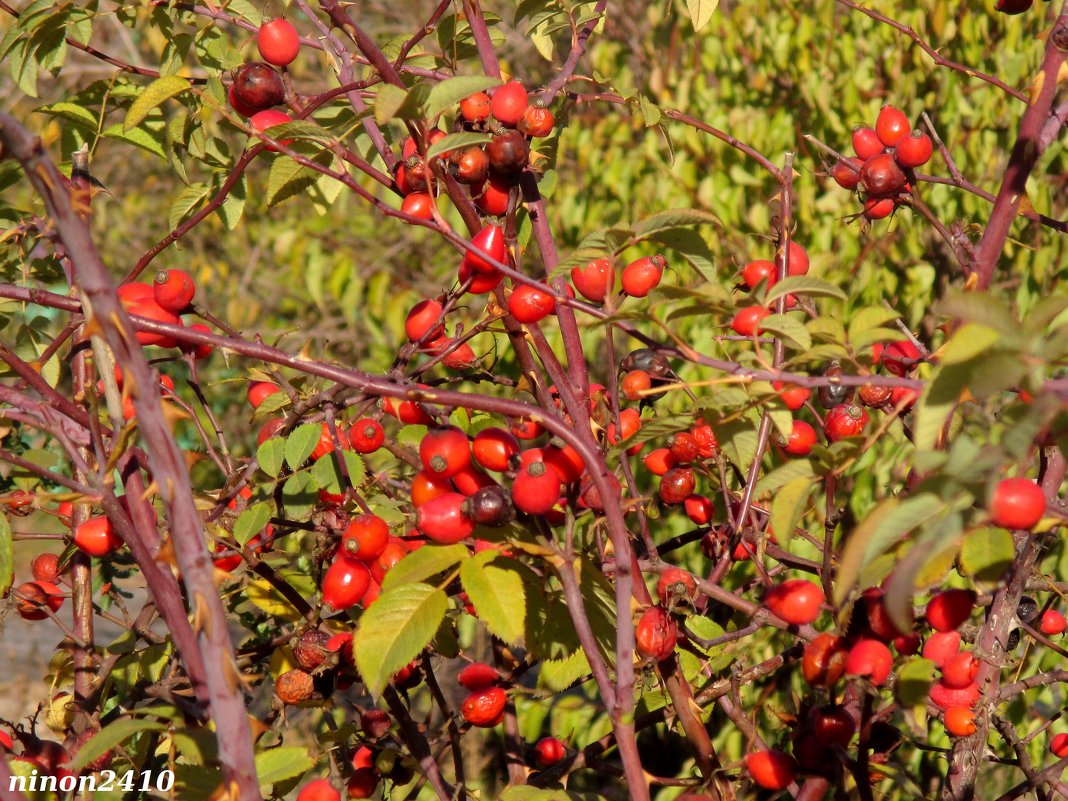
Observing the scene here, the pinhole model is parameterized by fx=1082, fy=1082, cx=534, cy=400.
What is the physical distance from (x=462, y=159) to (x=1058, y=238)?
2099mm

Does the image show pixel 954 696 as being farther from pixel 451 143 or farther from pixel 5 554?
pixel 5 554

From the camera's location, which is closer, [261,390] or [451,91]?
[451,91]

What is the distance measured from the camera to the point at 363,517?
3.93ft

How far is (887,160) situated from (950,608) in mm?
630

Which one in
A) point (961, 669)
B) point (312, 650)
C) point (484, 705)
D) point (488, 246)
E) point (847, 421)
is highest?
point (488, 246)

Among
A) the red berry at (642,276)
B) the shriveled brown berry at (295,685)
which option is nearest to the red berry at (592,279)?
the red berry at (642,276)

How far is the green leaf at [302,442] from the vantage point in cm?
121

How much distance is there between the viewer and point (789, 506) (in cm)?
94

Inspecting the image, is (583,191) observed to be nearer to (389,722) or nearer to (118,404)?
(389,722)

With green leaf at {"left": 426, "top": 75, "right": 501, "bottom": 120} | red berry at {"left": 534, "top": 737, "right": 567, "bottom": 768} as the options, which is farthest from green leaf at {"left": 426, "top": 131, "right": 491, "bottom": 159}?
red berry at {"left": 534, "top": 737, "right": 567, "bottom": 768}

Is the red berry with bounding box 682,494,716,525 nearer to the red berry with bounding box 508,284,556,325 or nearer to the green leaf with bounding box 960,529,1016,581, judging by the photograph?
the red berry with bounding box 508,284,556,325

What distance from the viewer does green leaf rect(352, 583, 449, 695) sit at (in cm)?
98

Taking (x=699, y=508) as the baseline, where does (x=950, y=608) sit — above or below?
above

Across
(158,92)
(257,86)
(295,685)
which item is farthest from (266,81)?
(295,685)
